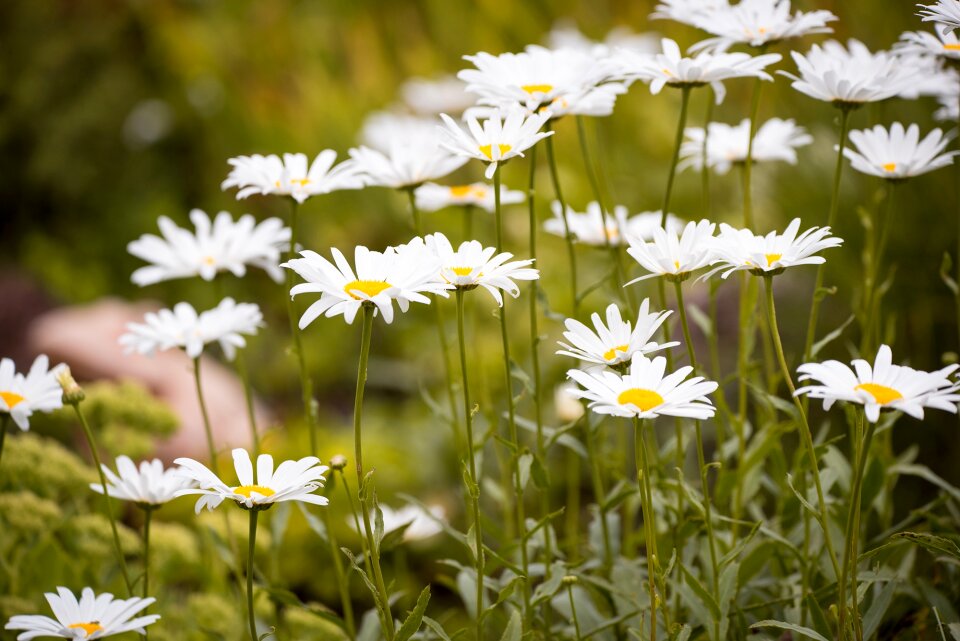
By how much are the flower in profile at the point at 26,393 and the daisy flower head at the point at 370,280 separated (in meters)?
0.35

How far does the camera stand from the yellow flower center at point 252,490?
888 mm

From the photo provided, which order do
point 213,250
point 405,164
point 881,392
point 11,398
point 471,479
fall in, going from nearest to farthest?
point 881,392 → point 471,479 → point 11,398 → point 405,164 → point 213,250

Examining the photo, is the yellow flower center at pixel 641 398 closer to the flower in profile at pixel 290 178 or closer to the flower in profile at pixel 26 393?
the flower in profile at pixel 290 178

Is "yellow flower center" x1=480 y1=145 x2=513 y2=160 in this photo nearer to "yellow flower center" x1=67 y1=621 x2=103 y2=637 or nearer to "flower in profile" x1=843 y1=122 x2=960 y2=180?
"flower in profile" x1=843 y1=122 x2=960 y2=180

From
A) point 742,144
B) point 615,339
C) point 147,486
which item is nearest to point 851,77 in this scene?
point 742,144

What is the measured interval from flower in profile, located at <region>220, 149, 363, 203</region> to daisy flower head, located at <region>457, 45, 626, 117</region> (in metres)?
0.19

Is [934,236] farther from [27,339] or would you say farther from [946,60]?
[27,339]

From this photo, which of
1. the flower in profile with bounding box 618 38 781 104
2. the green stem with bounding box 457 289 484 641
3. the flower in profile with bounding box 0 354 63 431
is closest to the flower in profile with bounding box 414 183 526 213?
the flower in profile with bounding box 618 38 781 104

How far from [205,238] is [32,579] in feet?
1.85

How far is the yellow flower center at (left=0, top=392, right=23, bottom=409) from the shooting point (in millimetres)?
1031

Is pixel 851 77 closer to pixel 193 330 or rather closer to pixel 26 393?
pixel 193 330

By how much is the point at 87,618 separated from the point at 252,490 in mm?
234

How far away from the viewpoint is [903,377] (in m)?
0.84

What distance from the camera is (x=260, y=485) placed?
0.94m
